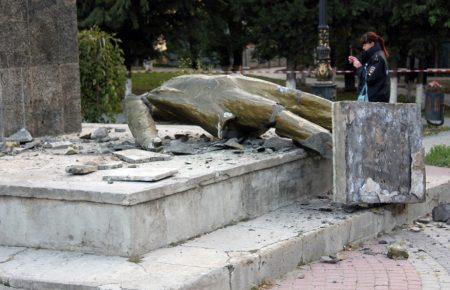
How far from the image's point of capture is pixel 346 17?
885 inches

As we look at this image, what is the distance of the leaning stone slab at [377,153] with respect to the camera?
23.6 feet

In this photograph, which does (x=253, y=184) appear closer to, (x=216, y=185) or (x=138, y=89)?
(x=216, y=185)

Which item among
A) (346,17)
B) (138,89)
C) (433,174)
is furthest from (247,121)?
(138,89)

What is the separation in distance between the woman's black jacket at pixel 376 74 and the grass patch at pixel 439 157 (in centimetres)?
252

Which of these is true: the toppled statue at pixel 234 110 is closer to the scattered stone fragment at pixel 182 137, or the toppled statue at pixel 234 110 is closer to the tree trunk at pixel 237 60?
the scattered stone fragment at pixel 182 137

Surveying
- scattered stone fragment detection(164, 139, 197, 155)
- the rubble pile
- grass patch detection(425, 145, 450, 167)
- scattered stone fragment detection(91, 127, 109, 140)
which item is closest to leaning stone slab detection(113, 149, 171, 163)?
the rubble pile

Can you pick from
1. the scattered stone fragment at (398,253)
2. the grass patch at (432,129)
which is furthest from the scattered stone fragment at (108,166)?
the grass patch at (432,129)

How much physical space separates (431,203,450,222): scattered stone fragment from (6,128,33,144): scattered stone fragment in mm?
4366

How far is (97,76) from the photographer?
40.1ft

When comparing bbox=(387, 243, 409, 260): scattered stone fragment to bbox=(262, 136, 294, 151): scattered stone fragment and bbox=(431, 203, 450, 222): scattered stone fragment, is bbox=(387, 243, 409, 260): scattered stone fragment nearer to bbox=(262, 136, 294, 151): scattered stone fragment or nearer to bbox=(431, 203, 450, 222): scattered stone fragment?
bbox=(262, 136, 294, 151): scattered stone fragment

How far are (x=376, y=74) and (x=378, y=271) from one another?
11.9 ft

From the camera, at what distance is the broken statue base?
5.65 meters

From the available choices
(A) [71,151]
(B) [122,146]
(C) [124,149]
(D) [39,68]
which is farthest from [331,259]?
(D) [39,68]

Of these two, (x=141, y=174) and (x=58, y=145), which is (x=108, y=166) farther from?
(x=58, y=145)
